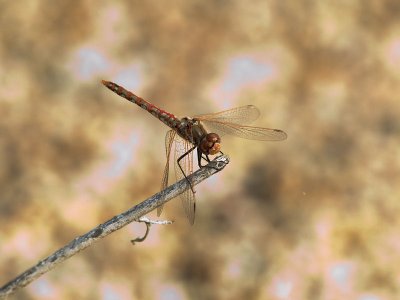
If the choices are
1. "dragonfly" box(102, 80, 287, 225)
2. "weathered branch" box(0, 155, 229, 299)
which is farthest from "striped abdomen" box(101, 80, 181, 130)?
"weathered branch" box(0, 155, 229, 299)

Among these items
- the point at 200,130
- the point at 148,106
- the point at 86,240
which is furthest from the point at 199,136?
the point at 86,240

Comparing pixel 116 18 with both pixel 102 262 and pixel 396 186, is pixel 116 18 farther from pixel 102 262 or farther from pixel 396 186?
pixel 396 186

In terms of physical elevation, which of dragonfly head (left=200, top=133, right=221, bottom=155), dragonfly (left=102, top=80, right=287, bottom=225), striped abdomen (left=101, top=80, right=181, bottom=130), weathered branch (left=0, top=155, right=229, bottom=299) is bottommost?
weathered branch (left=0, top=155, right=229, bottom=299)

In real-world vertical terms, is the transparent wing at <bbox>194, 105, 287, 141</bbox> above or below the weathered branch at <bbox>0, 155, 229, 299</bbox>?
above

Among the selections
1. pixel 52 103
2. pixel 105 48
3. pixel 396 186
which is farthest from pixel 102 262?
pixel 396 186

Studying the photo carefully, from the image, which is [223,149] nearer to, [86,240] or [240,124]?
[240,124]

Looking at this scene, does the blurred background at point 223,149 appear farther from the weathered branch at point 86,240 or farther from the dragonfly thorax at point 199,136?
the weathered branch at point 86,240

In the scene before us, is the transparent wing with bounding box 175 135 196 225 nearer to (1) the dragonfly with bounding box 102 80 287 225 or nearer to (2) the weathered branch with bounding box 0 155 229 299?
(1) the dragonfly with bounding box 102 80 287 225
